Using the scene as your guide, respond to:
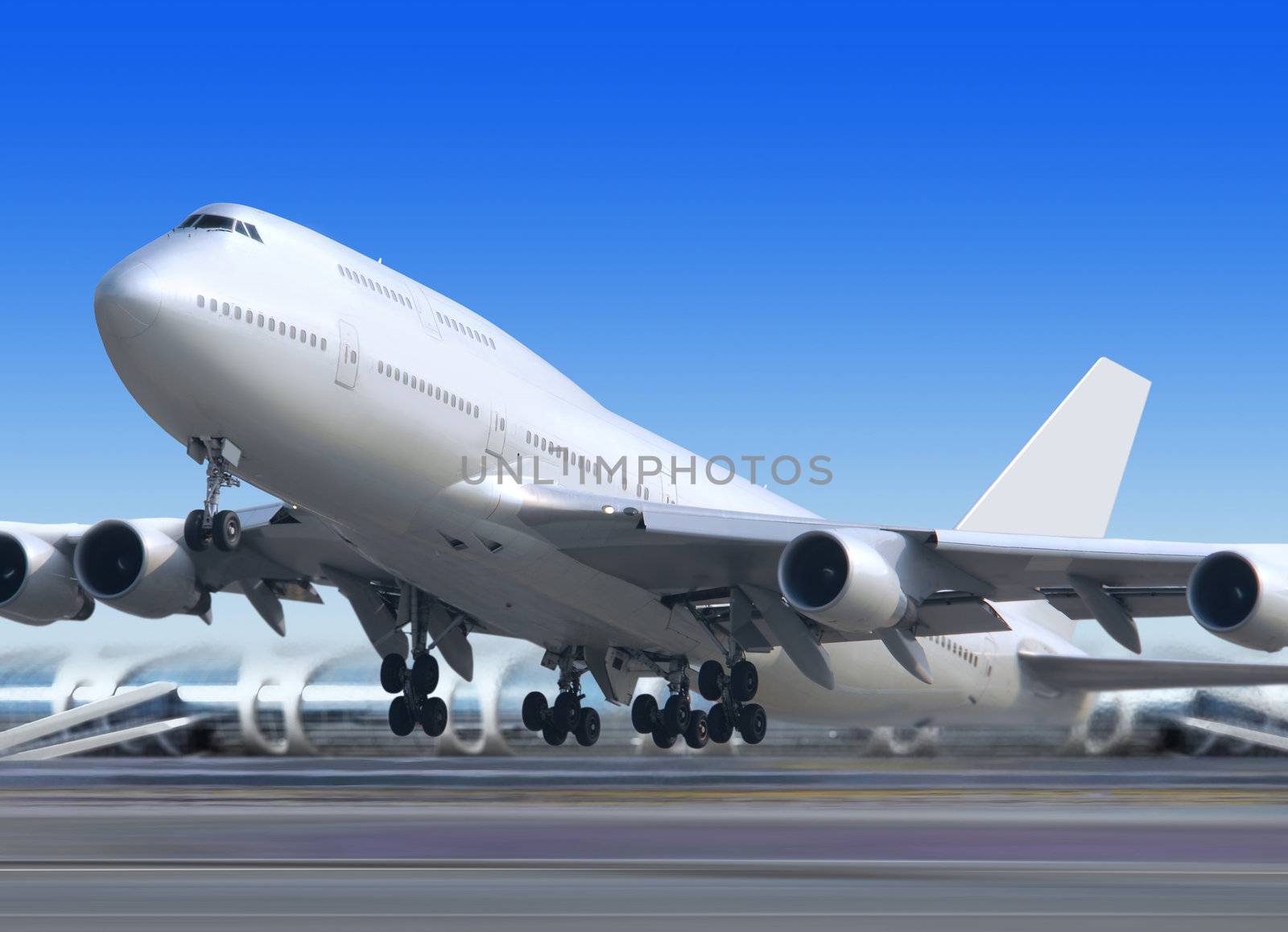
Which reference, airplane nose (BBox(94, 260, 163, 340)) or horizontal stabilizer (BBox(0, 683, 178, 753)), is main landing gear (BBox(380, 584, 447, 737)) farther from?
horizontal stabilizer (BBox(0, 683, 178, 753))

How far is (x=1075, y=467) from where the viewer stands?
39531 millimetres

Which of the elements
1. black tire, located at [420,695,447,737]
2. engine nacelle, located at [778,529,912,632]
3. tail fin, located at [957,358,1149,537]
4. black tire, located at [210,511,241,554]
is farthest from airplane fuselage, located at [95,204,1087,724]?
tail fin, located at [957,358,1149,537]

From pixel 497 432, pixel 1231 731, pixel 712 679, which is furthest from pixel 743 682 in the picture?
pixel 1231 731

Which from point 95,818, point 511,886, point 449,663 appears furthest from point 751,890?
point 449,663

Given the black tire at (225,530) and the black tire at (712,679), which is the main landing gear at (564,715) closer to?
the black tire at (712,679)

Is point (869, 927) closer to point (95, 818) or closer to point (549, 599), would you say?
point (95, 818)

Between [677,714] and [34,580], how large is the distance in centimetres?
1160

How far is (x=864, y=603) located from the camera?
2222 centimetres

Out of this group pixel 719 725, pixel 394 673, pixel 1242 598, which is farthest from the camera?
pixel 394 673

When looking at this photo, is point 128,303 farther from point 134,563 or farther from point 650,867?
point 650,867

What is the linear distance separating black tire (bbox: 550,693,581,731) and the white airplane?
5cm

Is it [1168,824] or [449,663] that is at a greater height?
[449,663]

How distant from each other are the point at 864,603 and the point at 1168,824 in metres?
5.35

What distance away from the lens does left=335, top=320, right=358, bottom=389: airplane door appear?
790 inches
